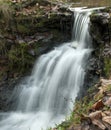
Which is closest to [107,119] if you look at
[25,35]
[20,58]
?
[20,58]

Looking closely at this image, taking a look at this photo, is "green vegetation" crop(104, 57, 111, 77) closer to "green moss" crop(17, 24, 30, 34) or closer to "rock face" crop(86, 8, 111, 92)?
"rock face" crop(86, 8, 111, 92)

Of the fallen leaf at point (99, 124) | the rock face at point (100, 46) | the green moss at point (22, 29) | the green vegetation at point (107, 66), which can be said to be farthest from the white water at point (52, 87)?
the fallen leaf at point (99, 124)

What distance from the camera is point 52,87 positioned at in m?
8.29

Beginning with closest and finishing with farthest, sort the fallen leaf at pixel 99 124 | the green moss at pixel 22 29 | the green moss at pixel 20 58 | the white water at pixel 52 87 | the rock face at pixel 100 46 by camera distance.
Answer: the fallen leaf at pixel 99 124 → the rock face at pixel 100 46 → the white water at pixel 52 87 → the green moss at pixel 20 58 → the green moss at pixel 22 29

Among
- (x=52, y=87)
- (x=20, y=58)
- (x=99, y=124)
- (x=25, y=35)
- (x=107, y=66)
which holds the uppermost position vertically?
(x=99, y=124)

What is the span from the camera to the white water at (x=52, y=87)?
7.56 meters

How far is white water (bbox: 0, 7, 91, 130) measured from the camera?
7.56 meters

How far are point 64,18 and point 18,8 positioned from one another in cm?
173

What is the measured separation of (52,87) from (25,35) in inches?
93.9

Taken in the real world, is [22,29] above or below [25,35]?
above

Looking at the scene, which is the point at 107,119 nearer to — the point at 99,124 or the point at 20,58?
the point at 99,124

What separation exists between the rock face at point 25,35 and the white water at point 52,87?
37 centimetres

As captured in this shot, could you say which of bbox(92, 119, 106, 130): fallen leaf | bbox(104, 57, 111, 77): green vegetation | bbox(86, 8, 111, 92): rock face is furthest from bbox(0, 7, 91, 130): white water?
bbox(92, 119, 106, 130): fallen leaf

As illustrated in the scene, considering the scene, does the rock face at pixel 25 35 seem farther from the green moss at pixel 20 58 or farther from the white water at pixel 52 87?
the white water at pixel 52 87
